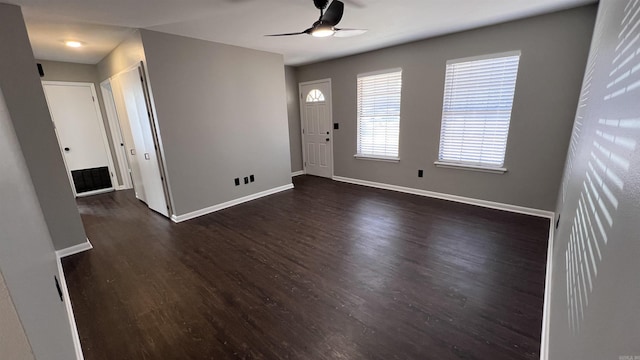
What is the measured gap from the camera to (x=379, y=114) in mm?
4816

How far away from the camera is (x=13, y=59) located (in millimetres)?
2389

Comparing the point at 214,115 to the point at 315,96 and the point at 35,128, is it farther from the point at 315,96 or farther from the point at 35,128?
the point at 315,96

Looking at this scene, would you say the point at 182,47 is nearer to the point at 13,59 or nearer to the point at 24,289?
the point at 13,59

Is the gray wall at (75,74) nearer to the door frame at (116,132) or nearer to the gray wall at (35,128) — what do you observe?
the door frame at (116,132)

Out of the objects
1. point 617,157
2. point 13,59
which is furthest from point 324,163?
point 617,157

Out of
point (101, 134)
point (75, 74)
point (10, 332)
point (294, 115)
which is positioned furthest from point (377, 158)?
point (75, 74)

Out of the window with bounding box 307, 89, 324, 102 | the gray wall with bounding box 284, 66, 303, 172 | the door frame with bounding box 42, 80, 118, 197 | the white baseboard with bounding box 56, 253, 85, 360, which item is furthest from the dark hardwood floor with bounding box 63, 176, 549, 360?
the window with bounding box 307, 89, 324, 102

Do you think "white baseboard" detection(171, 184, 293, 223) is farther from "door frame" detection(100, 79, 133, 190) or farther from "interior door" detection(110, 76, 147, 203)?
"door frame" detection(100, 79, 133, 190)

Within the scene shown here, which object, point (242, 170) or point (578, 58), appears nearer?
point (578, 58)

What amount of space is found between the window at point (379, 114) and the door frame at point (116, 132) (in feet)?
15.5

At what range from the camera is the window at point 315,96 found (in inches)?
222

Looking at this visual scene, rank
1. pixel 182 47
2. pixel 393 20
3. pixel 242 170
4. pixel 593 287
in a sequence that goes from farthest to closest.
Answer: pixel 242 170 → pixel 182 47 → pixel 393 20 → pixel 593 287

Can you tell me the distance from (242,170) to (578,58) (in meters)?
4.79

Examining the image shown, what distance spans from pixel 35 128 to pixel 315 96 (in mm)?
4473
